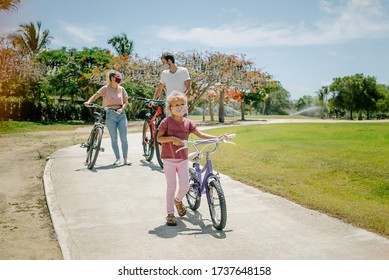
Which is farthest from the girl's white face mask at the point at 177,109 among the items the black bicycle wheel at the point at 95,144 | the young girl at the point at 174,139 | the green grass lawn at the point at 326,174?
the black bicycle wheel at the point at 95,144

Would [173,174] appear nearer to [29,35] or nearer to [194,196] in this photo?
[194,196]

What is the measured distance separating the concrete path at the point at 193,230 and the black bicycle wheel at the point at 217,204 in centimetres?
10

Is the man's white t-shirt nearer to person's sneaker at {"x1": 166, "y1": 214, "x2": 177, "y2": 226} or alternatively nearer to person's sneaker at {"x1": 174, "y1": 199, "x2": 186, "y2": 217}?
person's sneaker at {"x1": 174, "y1": 199, "x2": 186, "y2": 217}

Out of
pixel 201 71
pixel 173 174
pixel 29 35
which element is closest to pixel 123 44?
pixel 201 71

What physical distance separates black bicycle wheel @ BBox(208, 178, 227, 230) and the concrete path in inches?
4.1

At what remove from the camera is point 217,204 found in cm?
410

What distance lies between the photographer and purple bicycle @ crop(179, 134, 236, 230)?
3.91 m

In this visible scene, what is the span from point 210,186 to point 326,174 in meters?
3.40

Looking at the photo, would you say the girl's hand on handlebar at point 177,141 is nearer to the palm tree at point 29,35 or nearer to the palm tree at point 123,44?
the palm tree at point 29,35

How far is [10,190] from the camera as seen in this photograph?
6180 mm

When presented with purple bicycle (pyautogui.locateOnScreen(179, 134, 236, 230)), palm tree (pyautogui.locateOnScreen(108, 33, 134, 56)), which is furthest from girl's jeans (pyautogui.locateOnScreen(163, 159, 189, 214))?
palm tree (pyautogui.locateOnScreen(108, 33, 134, 56))
